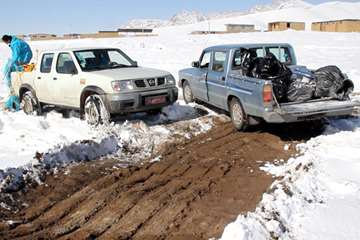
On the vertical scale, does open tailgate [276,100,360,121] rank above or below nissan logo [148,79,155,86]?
below

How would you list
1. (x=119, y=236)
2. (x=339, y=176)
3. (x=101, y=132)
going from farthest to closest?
(x=101, y=132) → (x=339, y=176) → (x=119, y=236)

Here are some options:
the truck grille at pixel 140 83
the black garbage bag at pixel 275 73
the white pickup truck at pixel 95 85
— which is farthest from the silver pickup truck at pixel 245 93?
the truck grille at pixel 140 83

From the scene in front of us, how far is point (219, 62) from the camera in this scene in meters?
8.89

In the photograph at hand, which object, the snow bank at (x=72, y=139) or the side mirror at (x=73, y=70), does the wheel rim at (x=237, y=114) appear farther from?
the side mirror at (x=73, y=70)

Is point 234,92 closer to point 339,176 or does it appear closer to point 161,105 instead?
point 161,105

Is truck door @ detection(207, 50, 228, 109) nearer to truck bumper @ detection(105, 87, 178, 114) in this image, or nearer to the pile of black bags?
the pile of black bags

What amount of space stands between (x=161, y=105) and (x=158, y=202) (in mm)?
3818

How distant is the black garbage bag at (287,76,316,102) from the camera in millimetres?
7723

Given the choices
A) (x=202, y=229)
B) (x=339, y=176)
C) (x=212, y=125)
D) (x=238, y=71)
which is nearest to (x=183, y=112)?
(x=212, y=125)

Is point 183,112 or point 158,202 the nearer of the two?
point 158,202

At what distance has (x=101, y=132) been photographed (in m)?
7.47

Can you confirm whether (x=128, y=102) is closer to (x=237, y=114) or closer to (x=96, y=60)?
(x=96, y=60)

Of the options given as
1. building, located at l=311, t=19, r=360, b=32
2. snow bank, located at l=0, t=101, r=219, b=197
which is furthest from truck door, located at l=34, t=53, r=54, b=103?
building, located at l=311, t=19, r=360, b=32

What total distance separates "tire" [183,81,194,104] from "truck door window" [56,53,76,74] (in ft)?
10.5
